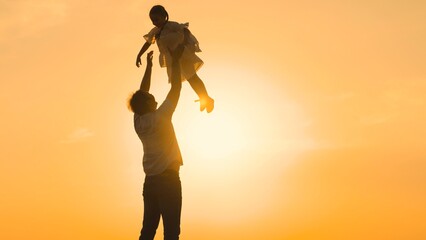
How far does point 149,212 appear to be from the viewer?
711 centimetres

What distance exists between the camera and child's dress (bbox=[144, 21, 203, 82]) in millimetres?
8789

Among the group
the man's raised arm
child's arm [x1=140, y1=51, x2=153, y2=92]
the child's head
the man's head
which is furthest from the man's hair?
the child's head

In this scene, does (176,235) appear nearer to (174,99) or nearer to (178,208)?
(178,208)

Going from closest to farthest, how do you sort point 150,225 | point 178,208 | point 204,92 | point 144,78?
1. point 178,208
2. point 150,225
3. point 144,78
4. point 204,92

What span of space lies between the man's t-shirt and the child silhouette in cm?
215

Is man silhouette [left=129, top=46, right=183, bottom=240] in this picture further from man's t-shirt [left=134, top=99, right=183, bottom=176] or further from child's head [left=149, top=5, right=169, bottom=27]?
child's head [left=149, top=5, right=169, bottom=27]

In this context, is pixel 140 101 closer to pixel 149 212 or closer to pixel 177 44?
pixel 149 212

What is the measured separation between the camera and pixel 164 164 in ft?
22.2

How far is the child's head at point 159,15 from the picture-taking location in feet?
28.9

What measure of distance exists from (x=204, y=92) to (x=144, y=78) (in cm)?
169

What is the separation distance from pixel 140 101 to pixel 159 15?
8.17 ft

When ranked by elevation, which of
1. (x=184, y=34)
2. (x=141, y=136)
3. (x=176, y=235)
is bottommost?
(x=176, y=235)

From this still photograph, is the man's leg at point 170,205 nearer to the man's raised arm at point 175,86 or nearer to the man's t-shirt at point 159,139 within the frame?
the man's t-shirt at point 159,139

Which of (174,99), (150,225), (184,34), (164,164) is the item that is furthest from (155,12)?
(150,225)
